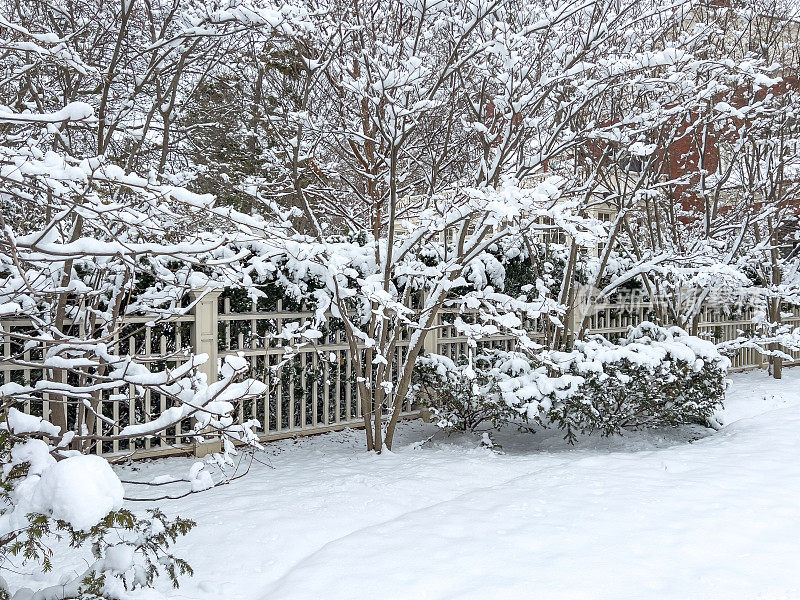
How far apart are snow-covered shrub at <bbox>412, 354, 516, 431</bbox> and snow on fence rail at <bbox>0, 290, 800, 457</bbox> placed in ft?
1.26

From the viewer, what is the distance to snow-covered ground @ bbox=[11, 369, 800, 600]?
296 cm

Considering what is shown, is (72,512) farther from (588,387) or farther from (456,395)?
(588,387)

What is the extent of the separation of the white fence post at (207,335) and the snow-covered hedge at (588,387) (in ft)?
5.90

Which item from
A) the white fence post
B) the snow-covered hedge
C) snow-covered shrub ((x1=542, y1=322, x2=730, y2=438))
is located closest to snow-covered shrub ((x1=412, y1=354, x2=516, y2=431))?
the snow-covered hedge

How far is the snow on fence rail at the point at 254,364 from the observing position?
5.15 meters

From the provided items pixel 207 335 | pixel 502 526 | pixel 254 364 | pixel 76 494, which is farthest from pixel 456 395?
pixel 76 494

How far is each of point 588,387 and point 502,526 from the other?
2.52m

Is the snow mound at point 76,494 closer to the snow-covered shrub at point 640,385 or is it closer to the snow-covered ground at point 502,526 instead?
the snow-covered ground at point 502,526

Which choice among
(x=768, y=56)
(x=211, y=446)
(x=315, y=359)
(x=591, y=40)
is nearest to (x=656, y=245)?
(x=768, y=56)

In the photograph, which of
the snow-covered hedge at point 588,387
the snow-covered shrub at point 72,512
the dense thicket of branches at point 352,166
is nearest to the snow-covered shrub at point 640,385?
the snow-covered hedge at point 588,387

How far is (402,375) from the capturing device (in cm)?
582

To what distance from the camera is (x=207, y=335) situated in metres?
5.51

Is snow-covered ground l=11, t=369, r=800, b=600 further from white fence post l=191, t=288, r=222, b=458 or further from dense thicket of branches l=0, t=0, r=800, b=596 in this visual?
dense thicket of branches l=0, t=0, r=800, b=596

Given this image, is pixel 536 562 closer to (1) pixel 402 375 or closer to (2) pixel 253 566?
(2) pixel 253 566
